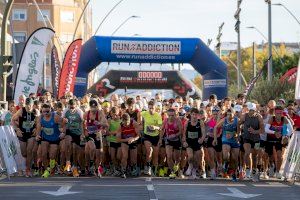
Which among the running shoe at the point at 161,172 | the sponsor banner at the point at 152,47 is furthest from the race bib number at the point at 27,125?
the sponsor banner at the point at 152,47

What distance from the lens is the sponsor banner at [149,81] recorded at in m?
53.5

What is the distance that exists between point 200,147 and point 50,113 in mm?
3700

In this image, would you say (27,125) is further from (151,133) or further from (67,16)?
(67,16)

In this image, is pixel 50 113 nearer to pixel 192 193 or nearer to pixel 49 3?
pixel 192 193

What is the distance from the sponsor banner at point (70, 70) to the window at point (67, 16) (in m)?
75.9

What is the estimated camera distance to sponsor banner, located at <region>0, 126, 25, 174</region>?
987 inches

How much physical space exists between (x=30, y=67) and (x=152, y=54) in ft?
30.0

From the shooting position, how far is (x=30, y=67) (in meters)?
31.4

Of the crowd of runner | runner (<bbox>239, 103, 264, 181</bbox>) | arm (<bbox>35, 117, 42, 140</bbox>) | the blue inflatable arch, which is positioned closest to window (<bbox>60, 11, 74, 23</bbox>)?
the blue inflatable arch

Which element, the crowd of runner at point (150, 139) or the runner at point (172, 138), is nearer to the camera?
the crowd of runner at point (150, 139)

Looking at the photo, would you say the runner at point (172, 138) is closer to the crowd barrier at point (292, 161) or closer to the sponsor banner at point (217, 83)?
the crowd barrier at point (292, 161)

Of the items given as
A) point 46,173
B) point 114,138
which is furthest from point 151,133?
point 46,173

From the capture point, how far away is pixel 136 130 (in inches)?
1039

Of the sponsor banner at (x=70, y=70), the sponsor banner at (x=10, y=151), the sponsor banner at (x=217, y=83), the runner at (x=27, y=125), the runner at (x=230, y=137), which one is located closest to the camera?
the sponsor banner at (x=10, y=151)
